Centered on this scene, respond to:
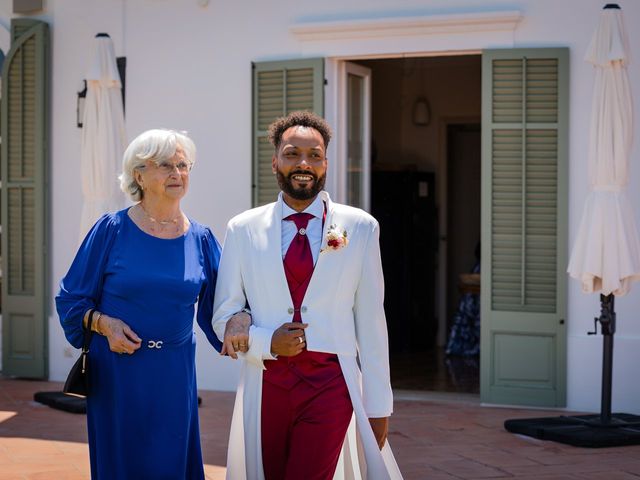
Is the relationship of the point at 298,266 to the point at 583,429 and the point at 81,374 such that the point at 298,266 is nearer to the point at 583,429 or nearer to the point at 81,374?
the point at 81,374

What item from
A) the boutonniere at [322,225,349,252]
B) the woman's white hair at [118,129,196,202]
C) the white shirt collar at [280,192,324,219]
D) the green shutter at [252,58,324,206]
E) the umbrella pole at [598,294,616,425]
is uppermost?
the green shutter at [252,58,324,206]

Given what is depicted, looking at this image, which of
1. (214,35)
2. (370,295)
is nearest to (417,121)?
(214,35)

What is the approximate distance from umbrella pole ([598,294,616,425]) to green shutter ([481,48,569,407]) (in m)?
0.89

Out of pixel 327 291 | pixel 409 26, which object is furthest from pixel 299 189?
pixel 409 26

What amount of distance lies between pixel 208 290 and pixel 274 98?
4.75m

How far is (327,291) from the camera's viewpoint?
12.5 ft

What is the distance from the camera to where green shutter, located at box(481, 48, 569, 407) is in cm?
796

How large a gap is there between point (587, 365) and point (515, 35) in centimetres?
245

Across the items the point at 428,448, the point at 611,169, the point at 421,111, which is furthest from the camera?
the point at 421,111

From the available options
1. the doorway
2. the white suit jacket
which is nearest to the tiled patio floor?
the white suit jacket

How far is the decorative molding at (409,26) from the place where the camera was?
8.06m

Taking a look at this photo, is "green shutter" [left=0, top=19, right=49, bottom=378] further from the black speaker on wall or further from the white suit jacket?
the white suit jacket

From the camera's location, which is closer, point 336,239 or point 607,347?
point 336,239

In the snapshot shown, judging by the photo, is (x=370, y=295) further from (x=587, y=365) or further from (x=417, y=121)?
(x=417, y=121)
